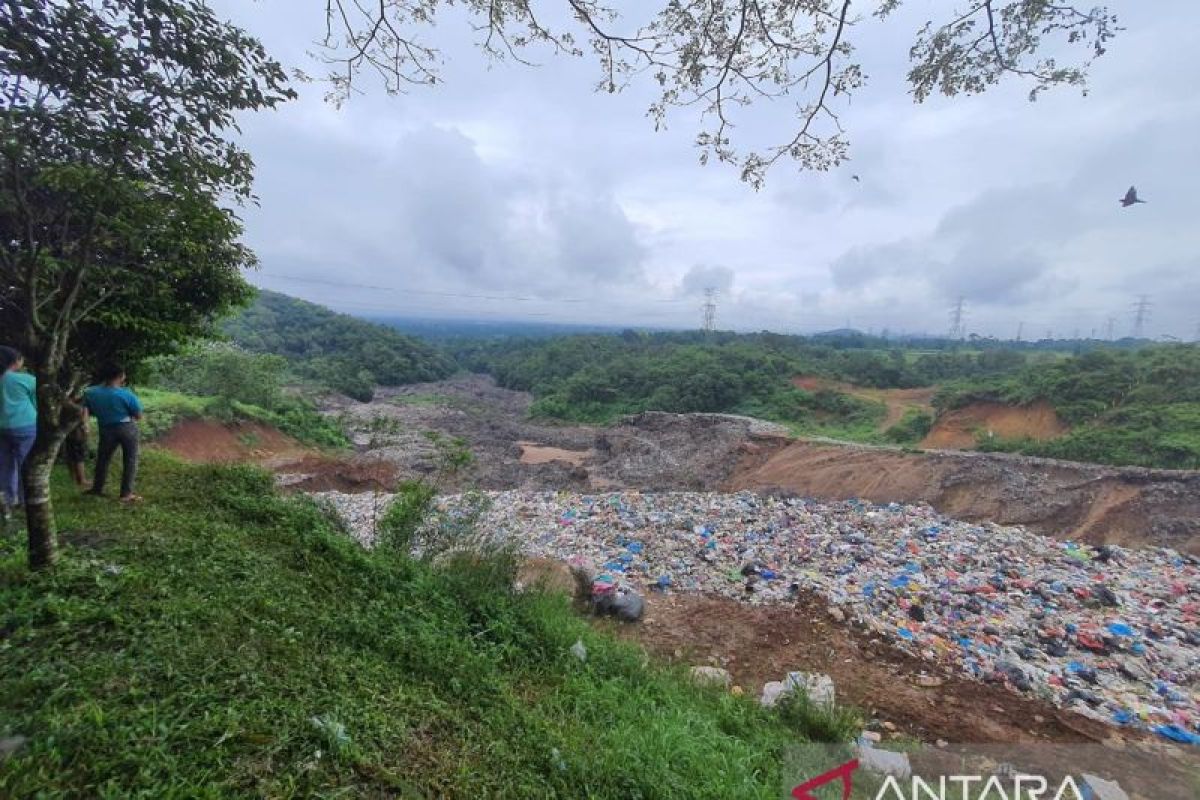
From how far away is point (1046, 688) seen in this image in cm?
465

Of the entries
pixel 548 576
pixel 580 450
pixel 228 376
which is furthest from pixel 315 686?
pixel 580 450

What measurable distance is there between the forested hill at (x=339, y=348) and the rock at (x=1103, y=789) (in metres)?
39.1

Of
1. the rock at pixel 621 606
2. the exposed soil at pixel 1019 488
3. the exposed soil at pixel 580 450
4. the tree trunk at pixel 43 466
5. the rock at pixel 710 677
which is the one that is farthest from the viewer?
the exposed soil at pixel 580 450

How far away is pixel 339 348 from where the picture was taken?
51.3 meters

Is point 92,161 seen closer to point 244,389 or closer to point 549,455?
point 244,389

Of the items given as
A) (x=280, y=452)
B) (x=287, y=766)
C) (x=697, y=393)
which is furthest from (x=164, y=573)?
(x=697, y=393)

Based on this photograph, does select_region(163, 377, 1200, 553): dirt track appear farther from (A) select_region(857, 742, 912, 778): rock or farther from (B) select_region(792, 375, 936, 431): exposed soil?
(B) select_region(792, 375, 936, 431): exposed soil

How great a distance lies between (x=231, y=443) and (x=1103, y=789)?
16.3 metres

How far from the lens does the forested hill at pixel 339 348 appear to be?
40250 millimetres

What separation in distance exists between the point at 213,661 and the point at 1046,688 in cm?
615

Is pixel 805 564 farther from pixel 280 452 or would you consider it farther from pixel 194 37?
pixel 280 452

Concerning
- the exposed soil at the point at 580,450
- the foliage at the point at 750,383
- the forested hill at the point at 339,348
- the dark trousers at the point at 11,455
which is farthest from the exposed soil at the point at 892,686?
the forested hill at the point at 339,348

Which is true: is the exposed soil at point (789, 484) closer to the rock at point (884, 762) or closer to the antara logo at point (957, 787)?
the antara logo at point (957, 787)

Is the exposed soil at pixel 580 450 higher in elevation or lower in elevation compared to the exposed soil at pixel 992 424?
lower
